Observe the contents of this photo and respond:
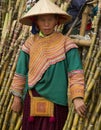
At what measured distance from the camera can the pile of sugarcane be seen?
2.92 meters

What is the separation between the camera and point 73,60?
8.99 feet

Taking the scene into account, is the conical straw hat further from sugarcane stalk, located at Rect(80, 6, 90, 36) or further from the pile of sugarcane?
sugarcane stalk, located at Rect(80, 6, 90, 36)

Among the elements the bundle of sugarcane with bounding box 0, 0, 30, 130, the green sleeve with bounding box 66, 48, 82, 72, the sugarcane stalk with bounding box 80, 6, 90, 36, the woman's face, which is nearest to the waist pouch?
the green sleeve with bounding box 66, 48, 82, 72

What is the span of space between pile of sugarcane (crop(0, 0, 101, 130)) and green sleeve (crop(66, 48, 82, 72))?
0.81 ft

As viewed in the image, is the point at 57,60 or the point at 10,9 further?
the point at 10,9

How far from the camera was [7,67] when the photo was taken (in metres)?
3.90

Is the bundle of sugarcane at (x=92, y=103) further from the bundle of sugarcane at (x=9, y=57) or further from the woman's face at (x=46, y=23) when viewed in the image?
the bundle of sugarcane at (x=9, y=57)

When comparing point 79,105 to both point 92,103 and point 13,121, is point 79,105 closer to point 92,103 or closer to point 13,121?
point 92,103

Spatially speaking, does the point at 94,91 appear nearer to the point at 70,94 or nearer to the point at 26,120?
the point at 70,94

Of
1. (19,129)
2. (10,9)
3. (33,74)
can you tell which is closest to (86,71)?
(33,74)

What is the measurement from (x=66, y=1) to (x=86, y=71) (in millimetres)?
1062

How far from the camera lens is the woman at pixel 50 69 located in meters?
2.74

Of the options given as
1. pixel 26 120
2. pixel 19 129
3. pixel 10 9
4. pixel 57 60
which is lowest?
pixel 19 129

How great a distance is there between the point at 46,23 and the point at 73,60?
0.34m
